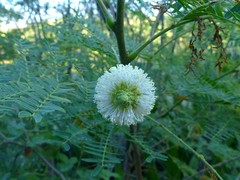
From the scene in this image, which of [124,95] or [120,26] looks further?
[120,26]

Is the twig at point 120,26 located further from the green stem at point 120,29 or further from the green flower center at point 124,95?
the green flower center at point 124,95

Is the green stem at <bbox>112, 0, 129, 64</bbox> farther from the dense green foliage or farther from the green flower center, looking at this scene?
the green flower center

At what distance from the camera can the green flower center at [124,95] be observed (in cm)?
65

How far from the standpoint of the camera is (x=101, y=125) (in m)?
0.78

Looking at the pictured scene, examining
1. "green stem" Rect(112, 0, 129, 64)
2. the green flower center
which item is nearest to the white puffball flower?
the green flower center

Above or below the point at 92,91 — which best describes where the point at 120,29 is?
above

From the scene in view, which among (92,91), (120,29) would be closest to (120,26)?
(120,29)

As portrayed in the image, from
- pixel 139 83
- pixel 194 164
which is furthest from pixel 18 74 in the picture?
pixel 194 164

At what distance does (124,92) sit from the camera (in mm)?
652

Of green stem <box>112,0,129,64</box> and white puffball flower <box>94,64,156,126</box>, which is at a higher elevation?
green stem <box>112,0,129,64</box>

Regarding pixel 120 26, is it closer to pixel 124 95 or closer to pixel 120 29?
pixel 120 29

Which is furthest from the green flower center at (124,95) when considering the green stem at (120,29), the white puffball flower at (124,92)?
the green stem at (120,29)

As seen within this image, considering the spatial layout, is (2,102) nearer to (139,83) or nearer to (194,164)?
(139,83)

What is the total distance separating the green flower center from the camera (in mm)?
648
